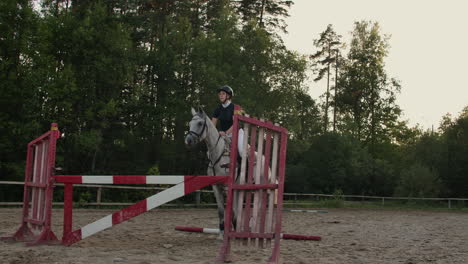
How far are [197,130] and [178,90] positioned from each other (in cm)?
2032

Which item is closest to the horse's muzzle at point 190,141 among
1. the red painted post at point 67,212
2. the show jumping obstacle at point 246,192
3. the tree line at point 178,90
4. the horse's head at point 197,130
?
the horse's head at point 197,130

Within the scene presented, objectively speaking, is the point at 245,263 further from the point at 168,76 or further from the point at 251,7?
the point at 251,7

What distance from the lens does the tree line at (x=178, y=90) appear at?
2047cm

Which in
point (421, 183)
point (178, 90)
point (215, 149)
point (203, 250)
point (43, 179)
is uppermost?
point (178, 90)

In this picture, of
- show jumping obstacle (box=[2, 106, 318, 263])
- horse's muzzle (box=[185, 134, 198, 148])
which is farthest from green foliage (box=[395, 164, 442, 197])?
show jumping obstacle (box=[2, 106, 318, 263])

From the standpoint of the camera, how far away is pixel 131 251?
6152 millimetres

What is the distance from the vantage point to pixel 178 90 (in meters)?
27.2

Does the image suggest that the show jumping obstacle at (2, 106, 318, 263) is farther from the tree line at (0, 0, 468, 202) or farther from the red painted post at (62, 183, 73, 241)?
the tree line at (0, 0, 468, 202)

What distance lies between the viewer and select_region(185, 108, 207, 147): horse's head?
7.07 m

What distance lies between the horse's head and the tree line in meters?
13.9

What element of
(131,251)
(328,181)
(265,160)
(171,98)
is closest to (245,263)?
(265,160)

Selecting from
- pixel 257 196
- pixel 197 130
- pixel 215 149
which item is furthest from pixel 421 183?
pixel 257 196

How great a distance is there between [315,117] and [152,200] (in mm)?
38651

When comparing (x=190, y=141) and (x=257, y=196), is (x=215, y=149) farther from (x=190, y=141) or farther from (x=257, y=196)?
(x=257, y=196)
